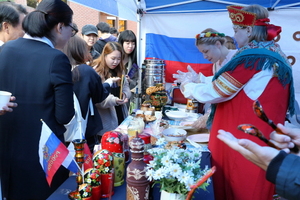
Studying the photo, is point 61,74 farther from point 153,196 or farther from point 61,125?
point 153,196

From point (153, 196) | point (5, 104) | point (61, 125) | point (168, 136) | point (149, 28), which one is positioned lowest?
point (153, 196)

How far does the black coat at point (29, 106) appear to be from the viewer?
1.31 m

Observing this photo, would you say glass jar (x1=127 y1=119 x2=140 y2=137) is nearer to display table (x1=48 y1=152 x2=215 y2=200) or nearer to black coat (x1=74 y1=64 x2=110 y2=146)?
display table (x1=48 y1=152 x2=215 y2=200)

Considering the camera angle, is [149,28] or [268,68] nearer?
[268,68]

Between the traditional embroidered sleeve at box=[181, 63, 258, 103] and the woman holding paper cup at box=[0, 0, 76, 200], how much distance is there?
0.85 meters

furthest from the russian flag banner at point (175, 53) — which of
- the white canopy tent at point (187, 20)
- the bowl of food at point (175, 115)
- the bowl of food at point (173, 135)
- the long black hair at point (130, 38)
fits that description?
the bowl of food at point (173, 135)

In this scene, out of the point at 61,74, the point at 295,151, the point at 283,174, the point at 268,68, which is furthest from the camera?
the point at 268,68

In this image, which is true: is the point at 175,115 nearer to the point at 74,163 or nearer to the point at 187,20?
the point at 74,163

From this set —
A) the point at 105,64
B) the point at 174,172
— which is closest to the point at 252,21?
the point at 174,172

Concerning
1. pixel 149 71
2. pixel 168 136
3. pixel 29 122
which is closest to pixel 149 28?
pixel 149 71

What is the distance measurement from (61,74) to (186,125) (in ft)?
4.14

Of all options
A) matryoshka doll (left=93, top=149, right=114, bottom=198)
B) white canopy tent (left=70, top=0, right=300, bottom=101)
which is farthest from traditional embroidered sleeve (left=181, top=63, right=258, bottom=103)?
white canopy tent (left=70, top=0, right=300, bottom=101)

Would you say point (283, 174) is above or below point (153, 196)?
above

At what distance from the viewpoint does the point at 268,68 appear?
1.44 m
